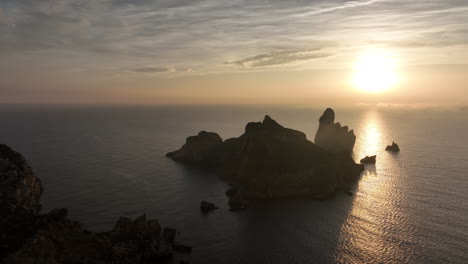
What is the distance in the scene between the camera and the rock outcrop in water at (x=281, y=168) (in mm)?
88438

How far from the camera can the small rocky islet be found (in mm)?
88438

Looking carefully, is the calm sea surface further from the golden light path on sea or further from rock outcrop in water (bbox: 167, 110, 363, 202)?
rock outcrop in water (bbox: 167, 110, 363, 202)

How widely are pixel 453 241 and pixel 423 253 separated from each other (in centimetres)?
913

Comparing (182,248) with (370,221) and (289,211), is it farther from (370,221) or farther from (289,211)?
(370,221)

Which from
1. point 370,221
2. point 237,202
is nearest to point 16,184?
point 237,202

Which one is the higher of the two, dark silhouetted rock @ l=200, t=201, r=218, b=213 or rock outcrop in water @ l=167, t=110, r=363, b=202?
rock outcrop in water @ l=167, t=110, r=363, b=202

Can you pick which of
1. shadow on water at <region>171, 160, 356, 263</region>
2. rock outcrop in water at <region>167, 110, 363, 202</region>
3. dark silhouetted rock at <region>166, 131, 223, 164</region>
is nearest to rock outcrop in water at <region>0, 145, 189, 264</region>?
shadow on water at <region>171, 160, 356, 263</region>

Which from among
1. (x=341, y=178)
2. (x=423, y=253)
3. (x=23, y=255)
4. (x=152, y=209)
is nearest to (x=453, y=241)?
(x=423, y=253)

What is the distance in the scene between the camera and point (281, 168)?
300 feet

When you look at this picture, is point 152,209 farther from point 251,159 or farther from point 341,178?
point 341,178

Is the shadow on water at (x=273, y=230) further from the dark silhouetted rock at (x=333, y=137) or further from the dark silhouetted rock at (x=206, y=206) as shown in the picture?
the dark silhouetted rock at (x=333, y=137)

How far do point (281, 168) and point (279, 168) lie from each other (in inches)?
22.6

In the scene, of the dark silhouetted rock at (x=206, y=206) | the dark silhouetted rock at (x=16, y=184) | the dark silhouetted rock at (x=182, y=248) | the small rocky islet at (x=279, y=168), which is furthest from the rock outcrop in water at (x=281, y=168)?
the dark silhouetted rock at (x=16, y=184)

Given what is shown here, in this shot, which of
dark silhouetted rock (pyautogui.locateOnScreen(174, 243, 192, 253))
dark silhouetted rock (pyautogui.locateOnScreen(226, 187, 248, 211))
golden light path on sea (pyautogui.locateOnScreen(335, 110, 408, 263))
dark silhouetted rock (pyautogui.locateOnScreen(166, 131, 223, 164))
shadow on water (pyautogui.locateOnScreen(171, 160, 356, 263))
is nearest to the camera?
dark silhouetted rock (pyautogui.locateOnScreen(174, 243, 192, 253))
